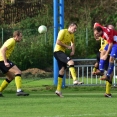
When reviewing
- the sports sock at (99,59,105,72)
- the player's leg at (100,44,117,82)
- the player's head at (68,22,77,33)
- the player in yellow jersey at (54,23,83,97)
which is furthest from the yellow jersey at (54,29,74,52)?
the sports sock at (99,59,105,72)

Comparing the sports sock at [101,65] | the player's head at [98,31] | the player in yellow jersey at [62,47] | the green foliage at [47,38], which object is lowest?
the green foliage at [47,38]

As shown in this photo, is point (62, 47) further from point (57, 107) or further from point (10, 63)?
point (57, 107)

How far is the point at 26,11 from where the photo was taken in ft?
141

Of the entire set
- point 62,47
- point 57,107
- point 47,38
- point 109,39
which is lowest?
point 47,38

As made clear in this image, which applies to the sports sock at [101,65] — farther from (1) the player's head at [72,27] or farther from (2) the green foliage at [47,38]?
(2) the green foliage at [47,38]

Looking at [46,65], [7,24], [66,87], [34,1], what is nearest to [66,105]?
[66,87]

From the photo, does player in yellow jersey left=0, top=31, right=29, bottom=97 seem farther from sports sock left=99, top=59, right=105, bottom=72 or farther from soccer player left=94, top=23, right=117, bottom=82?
sports sock left=99, top=59, right=105, bottom=72

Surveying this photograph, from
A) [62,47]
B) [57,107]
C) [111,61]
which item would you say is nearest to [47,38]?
[62,47]

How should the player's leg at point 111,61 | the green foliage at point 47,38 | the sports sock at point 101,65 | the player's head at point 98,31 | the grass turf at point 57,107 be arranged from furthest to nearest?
the green foliage at point 47,38, the sports sock at point 101,65, the player's leg at point 111,61, the player's head at point 98,31, the grass turf at point 57,107

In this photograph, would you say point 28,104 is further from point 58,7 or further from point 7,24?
point 7,24

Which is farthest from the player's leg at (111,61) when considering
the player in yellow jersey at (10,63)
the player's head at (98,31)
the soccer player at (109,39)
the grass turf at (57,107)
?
the player in yellow jersey at (10,63)

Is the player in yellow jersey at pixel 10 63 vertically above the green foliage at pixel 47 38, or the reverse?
the player in yellow jersey at pixel 10 63

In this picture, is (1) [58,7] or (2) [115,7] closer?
(1) [58,7]

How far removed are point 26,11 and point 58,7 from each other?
21.6m
